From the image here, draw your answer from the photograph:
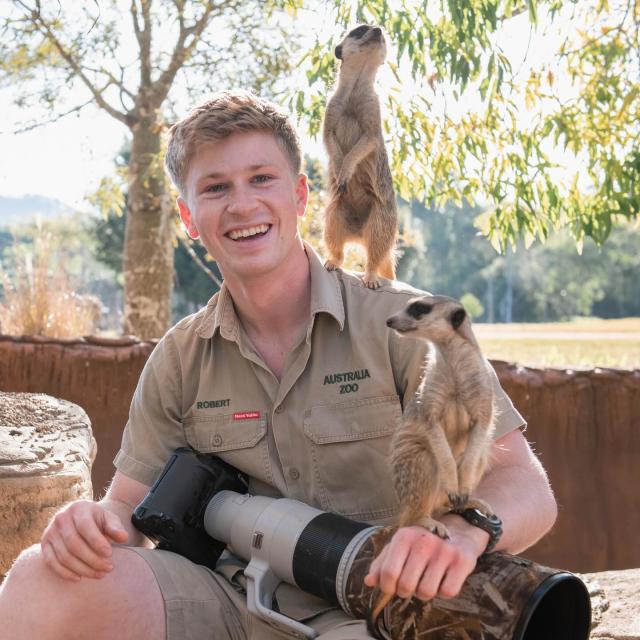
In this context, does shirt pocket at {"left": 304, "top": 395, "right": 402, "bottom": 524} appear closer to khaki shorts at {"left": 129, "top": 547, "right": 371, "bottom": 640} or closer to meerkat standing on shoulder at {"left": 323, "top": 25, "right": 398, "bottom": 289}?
khaki shorts at {"left": 129, "top": 547, "right": 371, "bottom": 640}

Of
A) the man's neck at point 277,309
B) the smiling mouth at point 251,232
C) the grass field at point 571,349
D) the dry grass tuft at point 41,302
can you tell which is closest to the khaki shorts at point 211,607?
the man's neck at point 277,309

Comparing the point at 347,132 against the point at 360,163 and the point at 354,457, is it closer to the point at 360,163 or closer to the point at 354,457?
the point at 360,163

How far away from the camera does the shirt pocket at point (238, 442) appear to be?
205 cm

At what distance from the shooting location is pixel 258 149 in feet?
6.74

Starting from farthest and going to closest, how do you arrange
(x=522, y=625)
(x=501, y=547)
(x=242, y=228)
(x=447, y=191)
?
(x=447, y=191), (x=242, y=228), (x=501, y=547), (x=522, y=625)

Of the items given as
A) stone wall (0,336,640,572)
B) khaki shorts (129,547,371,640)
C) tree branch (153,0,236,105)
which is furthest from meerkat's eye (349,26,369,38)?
tree branch (153,0,236,105)

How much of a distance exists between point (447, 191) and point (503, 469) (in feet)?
10.9

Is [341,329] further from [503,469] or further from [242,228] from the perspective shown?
[503,469]

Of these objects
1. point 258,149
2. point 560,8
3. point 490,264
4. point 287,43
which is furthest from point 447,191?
point 490,264

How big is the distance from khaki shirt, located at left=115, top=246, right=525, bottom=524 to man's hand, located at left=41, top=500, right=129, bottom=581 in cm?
35

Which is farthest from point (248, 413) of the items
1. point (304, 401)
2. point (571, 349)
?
point (571, 349)

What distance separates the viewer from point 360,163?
3176 millimetres

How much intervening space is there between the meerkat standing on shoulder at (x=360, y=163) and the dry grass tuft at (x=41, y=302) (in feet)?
13.9

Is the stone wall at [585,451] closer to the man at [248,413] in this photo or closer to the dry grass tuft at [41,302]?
the dry grass tuft at [41,302]
